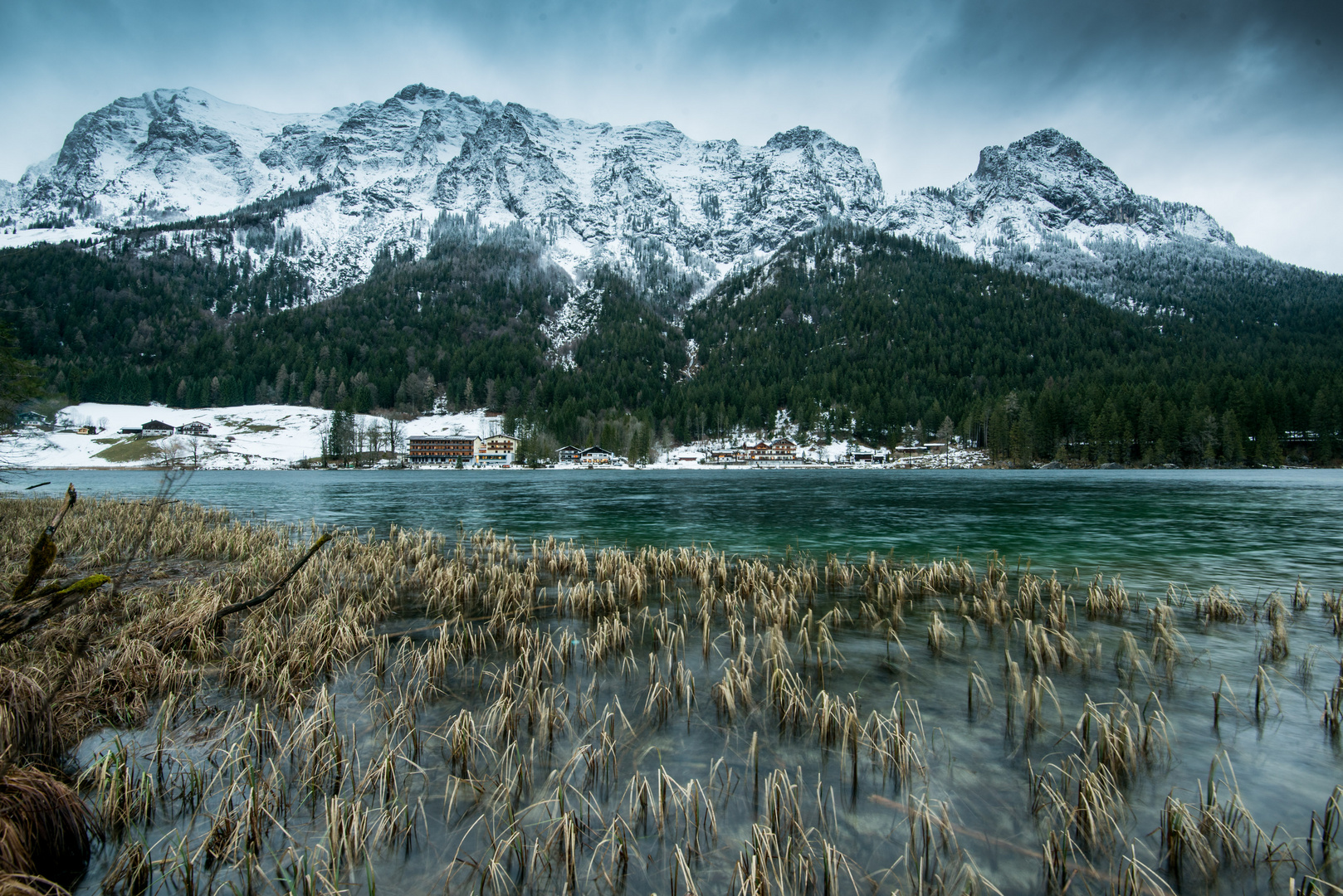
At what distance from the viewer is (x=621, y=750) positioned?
259 inches

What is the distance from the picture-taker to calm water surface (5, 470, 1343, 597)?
20844mm

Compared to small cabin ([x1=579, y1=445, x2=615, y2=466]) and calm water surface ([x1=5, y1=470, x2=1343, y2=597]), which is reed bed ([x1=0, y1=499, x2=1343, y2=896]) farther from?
small cabin ([x1=579, y1=445, x2=615, y2=466])

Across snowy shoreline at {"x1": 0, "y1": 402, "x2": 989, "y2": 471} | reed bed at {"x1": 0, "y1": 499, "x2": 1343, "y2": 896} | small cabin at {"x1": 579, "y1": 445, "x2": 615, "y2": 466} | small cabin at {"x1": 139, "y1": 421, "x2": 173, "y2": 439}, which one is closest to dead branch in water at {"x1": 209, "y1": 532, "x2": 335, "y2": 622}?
reed bed at {"x1": 0, "y1": 499, "x2": 1343, "y2": 896}

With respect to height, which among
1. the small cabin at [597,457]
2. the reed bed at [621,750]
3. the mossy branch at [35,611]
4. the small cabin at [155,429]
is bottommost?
the small cabin at [597,457]

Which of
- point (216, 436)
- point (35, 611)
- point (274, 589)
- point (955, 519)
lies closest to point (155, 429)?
point (216, 436)

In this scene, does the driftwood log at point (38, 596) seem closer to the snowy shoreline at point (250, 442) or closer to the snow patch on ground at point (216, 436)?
the snow patch on ground at point (216, 436)

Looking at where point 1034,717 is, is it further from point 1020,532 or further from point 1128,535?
point 1128,535

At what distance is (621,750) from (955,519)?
33179 millimetres

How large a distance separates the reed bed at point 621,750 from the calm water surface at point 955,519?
9.03m

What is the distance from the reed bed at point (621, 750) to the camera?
14.5 ft

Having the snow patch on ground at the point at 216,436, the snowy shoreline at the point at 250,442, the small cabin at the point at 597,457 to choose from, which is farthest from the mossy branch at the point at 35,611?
the small cabin at the point at 597,457

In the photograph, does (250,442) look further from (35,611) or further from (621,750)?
(621,750)

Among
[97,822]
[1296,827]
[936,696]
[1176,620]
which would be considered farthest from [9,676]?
[1176,620]

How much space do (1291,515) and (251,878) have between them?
51.9m
